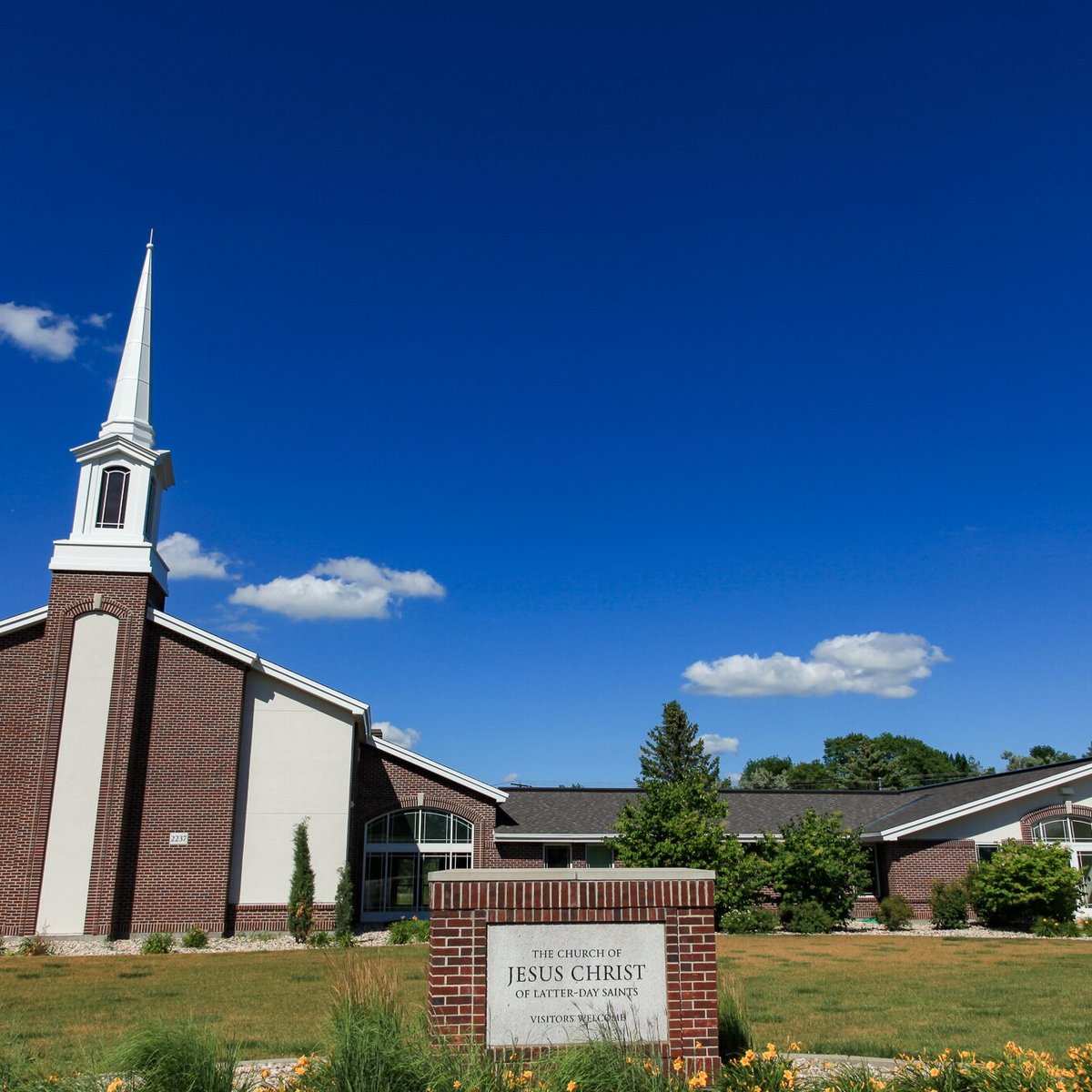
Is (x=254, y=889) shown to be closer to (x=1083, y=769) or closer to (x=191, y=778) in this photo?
(x=191, y=778)

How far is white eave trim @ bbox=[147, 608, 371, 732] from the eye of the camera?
969 inches

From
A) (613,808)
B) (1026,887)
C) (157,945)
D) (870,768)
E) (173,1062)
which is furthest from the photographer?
(870,768)

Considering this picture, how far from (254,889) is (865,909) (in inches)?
714

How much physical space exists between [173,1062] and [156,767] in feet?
61.4

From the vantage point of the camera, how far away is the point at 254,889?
2448 cm

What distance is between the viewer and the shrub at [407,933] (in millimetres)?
23391

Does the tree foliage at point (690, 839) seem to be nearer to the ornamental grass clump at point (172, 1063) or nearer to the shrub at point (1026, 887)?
the shrub at point (1026, 887)

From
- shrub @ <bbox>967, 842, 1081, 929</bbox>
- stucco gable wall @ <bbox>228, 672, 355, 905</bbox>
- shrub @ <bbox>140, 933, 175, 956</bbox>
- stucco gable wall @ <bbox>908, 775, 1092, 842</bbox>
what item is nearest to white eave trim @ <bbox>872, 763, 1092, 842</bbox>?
stucco gable wall @ <bbox>908, 775, 1092, 842</bbox>

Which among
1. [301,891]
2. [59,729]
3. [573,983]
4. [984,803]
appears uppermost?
[59,729]

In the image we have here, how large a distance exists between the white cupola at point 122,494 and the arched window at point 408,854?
30.8ft

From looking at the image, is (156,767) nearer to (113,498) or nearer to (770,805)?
(113,498)

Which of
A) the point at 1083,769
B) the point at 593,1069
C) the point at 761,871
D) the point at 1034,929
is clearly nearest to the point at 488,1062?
the point at 593,1069

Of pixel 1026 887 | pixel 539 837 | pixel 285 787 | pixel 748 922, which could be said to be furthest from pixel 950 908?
pixel 285 787

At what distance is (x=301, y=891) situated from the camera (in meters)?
24.2
